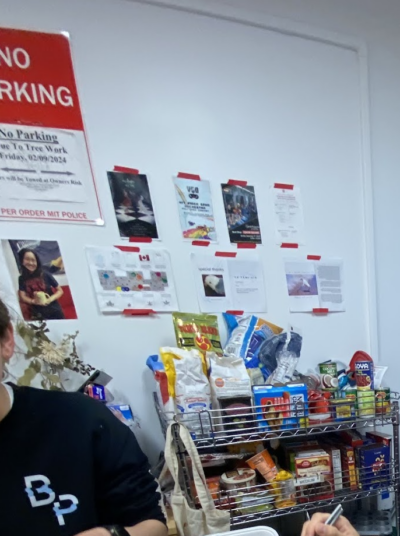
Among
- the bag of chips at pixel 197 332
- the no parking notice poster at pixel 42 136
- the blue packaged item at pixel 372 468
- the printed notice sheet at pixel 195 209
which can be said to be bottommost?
the blue packaged item at pixel 372 468

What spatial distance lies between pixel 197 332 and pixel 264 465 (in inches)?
15.9

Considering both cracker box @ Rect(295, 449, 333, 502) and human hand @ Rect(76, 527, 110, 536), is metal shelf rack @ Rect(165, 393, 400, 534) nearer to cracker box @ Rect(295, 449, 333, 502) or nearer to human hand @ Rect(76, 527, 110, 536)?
cracker box @ Rect(295, 449, 333, 502)

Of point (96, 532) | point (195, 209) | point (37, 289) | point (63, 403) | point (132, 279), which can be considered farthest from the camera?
point (195, 209)

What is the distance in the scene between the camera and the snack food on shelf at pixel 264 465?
1207 mm

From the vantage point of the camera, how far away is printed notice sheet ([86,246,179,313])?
1.35 metres

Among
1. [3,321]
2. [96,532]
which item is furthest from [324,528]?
[3,321]

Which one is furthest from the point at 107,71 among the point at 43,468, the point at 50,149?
the point at 43,468

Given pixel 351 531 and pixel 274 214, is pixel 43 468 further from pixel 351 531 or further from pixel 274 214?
pixel 274 214

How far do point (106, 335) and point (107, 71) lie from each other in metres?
0.81

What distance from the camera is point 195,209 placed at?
1.49 metres

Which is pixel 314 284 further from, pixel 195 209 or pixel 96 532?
pixel 96 532

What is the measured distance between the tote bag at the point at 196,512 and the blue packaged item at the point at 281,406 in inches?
8.5

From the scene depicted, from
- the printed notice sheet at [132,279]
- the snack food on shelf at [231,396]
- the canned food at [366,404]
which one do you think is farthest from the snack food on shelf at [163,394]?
the canned food at [366,404]

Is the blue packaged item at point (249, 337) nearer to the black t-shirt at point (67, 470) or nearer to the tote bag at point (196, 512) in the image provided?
the tote bag at point (196, 512)
